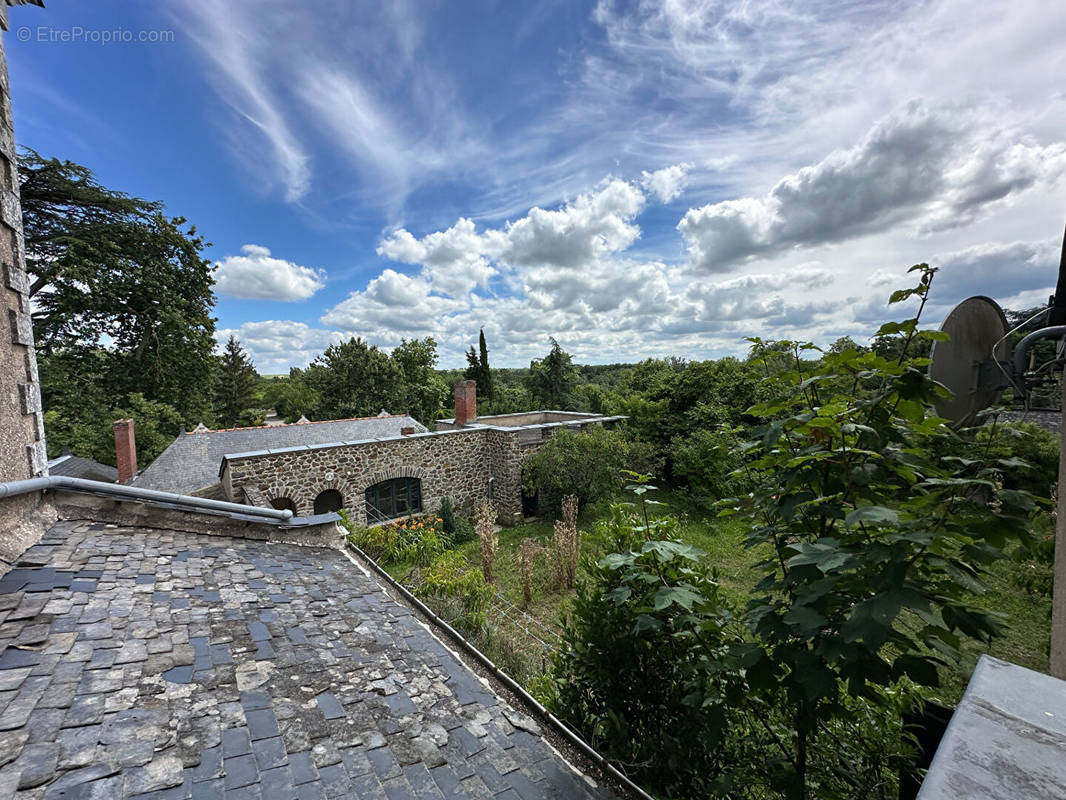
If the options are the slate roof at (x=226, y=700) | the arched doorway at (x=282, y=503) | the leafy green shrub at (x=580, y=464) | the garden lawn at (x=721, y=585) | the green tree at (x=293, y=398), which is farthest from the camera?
the green tree at (x=293, y=398)

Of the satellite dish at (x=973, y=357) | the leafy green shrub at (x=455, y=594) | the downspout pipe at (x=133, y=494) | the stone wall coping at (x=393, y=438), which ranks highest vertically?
the satellite dish at (x=973, y=357)

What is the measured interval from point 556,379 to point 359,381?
13.7 meters

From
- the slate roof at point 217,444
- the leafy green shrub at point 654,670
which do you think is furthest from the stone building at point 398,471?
the leafy green shrub at point 654,670

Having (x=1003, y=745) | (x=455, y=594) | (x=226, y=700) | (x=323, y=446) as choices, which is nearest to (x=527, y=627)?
(x=455, y=594)

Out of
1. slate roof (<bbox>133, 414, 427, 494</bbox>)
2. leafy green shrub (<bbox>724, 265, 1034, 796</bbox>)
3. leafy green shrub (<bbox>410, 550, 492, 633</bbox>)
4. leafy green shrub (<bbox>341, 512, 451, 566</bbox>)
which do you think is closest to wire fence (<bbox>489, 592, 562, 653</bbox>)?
leafy green shrub (<bbox>410, 550, 492, 633</bbox>)

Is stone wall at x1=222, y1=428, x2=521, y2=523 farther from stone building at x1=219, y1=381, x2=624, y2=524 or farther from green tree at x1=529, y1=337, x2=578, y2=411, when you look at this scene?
green tree at x1=529, y1=337, x2=578, y2=411

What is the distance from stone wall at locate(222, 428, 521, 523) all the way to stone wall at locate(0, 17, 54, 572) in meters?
5.77

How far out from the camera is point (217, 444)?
13.3m

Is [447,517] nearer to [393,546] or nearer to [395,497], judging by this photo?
[395,497]

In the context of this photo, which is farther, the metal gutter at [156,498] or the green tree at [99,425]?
the green tree at [99,425]

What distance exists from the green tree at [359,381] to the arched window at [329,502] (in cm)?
1630

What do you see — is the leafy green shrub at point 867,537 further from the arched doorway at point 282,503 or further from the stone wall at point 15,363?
the arched doorway at point 282,503

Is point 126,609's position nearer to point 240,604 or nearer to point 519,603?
point 240,604

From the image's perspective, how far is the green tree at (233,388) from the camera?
37059 millimetres
